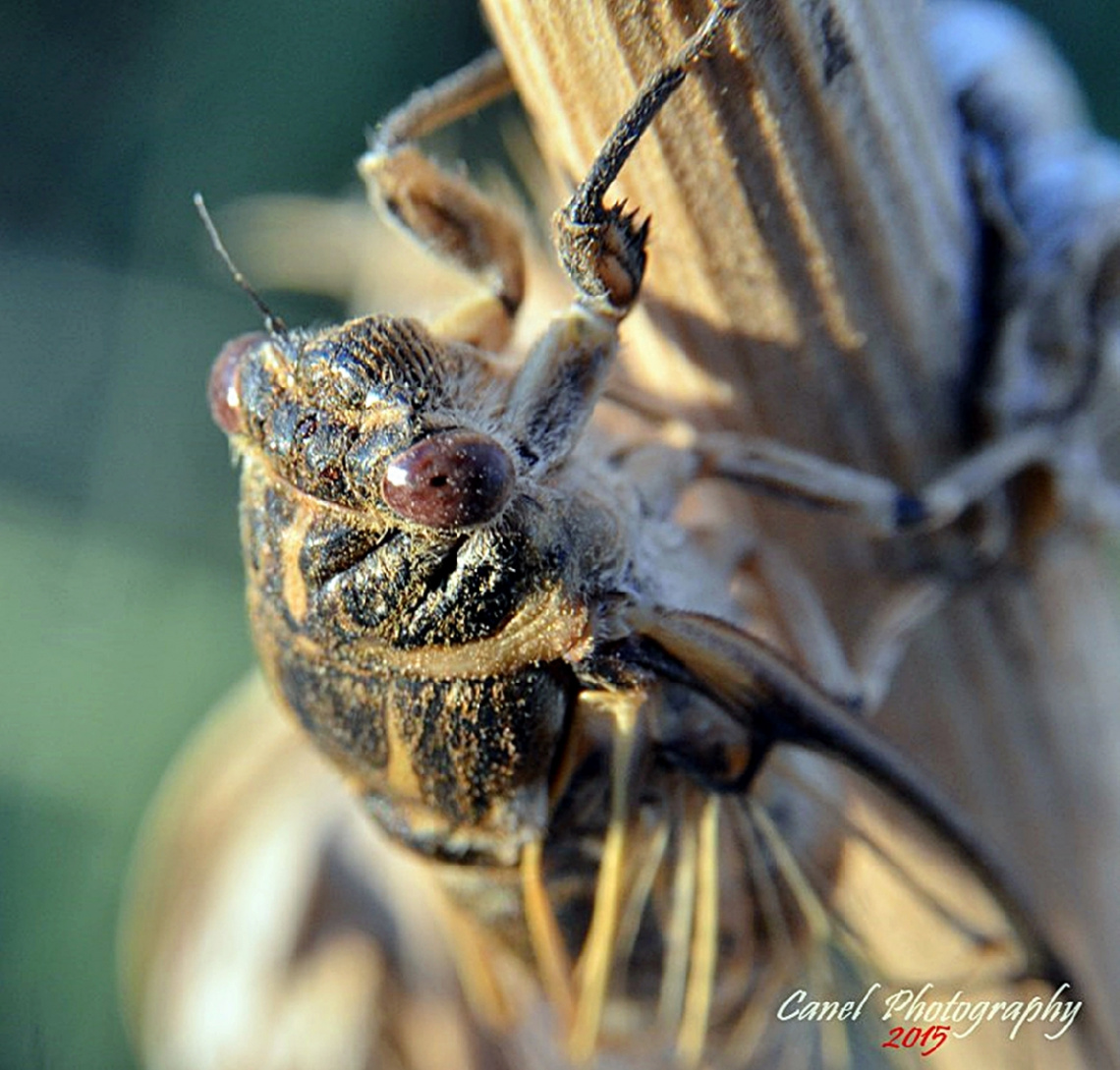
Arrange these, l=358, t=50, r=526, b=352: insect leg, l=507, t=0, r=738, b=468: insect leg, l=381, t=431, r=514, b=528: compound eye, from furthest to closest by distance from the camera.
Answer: l=358, t=50, r=526, b=352: insect leg → l=381, t=431, r=514, b=528: compound eye → l=507, t=0, r=738, b=468: insect leg

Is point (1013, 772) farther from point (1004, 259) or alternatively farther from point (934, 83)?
point (934, 83)

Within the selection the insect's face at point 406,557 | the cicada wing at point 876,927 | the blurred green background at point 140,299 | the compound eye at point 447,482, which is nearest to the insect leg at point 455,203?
the insect's face at point 406,557

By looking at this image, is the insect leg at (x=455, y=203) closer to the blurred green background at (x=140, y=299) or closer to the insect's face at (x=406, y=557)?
the insect's face at (x=406, y=557)

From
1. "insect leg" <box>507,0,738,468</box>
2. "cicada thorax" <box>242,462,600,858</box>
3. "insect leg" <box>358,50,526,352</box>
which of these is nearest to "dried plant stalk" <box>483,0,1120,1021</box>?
"insect leg" <box>507,0,738,468</box>

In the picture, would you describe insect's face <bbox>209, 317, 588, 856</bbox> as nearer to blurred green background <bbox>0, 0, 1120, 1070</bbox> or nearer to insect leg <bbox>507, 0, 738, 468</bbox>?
insect leg <bbox>507, 0, 738, 468</bbox>

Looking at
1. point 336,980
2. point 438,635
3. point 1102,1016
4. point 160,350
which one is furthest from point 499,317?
point 160,350

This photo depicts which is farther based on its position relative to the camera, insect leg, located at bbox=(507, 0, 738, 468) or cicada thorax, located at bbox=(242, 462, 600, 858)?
cicada thorax, located at bbox=(242, 462, 600, 858)

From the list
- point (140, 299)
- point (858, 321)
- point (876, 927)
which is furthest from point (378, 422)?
point (140, 299)
